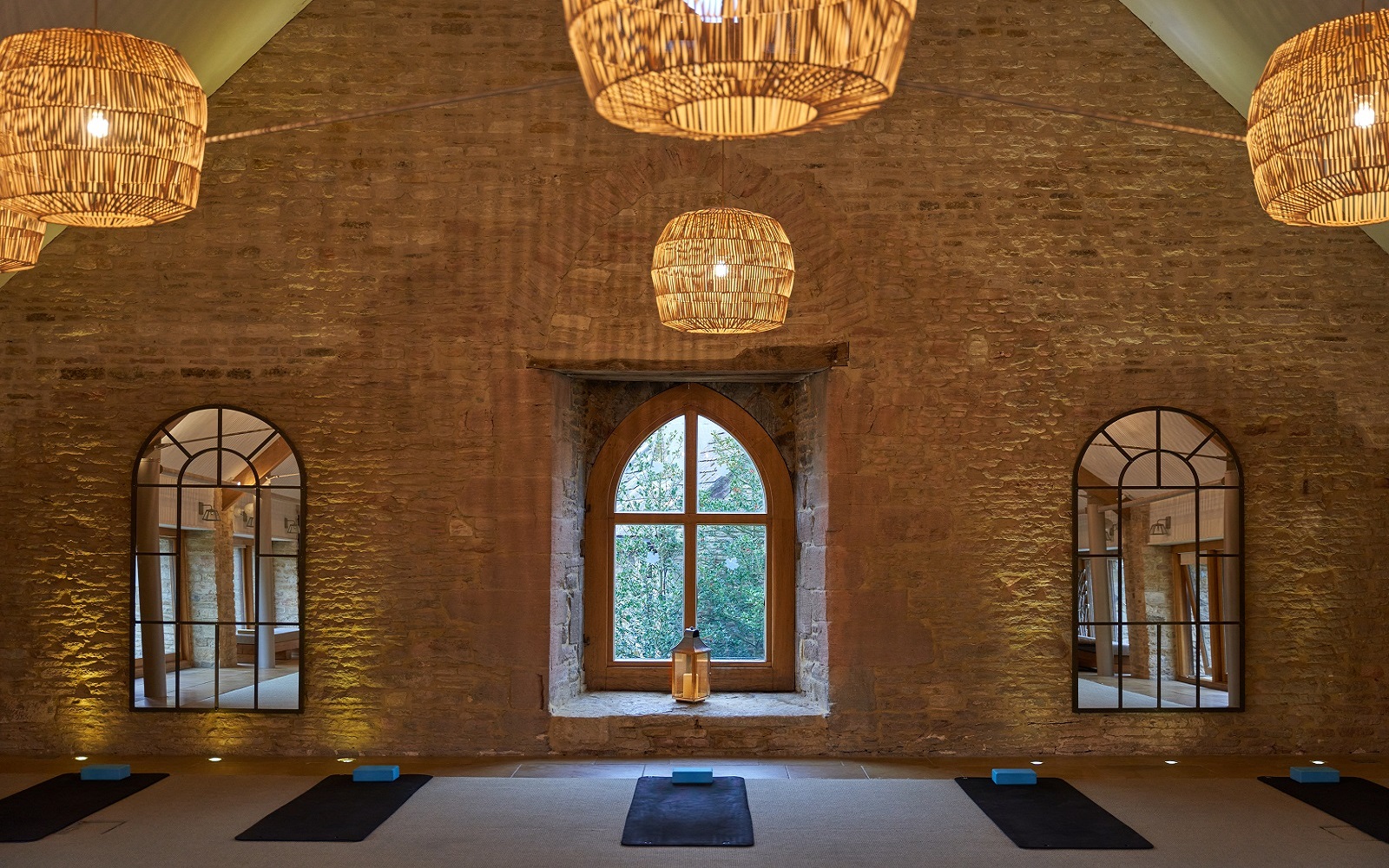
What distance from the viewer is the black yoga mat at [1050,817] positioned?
543cm

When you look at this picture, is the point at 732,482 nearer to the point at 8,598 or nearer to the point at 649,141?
the point at 649,141

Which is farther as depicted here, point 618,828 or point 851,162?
point 851,162

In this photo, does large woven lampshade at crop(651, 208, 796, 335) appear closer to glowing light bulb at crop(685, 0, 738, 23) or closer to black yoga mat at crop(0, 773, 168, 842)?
glowing light bulb at crop(685, 0, 738, 23)

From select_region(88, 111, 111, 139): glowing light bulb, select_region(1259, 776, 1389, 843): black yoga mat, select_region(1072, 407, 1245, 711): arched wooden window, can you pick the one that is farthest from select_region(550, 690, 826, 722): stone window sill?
select_region(88, 111, 111, 139): glowing light bulb

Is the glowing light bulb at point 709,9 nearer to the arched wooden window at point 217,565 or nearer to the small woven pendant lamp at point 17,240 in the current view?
the small woven pendant lamp at point 17,240

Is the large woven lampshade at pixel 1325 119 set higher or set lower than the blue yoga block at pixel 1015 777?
higher

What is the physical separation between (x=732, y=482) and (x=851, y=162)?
227 centimetres

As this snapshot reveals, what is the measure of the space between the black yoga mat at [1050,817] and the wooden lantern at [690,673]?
70.1 inches

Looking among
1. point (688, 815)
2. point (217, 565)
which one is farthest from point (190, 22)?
point (688, 815)

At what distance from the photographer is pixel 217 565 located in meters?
7.43

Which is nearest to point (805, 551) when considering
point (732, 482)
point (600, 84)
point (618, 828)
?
point (732, 482)

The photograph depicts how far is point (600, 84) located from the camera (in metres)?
2.68

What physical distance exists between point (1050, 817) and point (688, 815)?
1.75m

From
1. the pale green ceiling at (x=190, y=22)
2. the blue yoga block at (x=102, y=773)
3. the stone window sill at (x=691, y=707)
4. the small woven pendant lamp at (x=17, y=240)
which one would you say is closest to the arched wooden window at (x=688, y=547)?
the stone window sill at (x=691, y=707)
